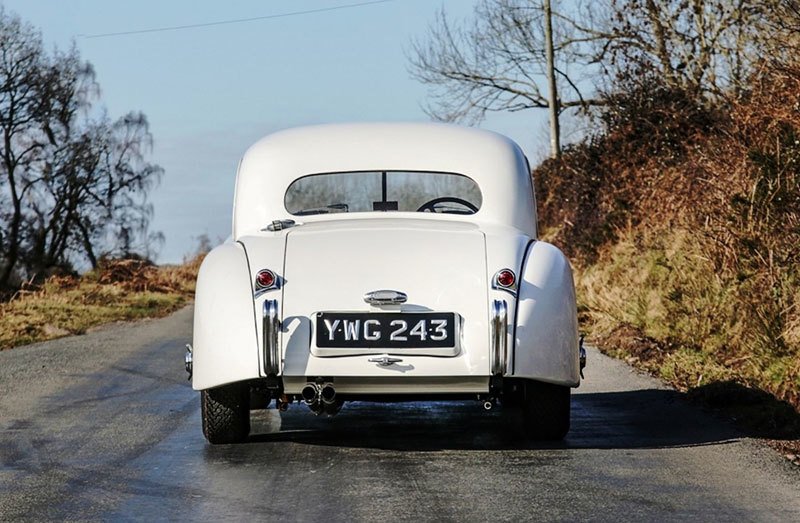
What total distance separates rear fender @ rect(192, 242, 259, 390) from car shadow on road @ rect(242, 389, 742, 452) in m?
0.79

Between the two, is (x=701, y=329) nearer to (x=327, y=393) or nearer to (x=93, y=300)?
(x=327, y=393)

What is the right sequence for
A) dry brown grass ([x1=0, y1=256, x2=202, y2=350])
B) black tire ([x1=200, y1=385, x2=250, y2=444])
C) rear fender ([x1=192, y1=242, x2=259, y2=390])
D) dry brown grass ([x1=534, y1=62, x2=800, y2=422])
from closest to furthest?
rear fender ([x1=192, y1=242, x2=259, y2=390]) → black tire ([x1=200, y1=385, x2=250, y2=444]) → dry brown grass ([x1=534, y1=62, x2=800, y2=422]) → dry brown grass ([x1=0, y1=256, x2=202, y2=350])

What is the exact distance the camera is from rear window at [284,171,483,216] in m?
7.75

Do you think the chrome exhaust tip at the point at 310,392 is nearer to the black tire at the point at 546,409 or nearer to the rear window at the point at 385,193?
the black tire at the point at 546,409

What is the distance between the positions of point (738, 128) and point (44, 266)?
38.4 metres

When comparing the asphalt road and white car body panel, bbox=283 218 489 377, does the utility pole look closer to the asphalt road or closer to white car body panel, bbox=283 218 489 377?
the asphalt road

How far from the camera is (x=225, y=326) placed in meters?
6.55

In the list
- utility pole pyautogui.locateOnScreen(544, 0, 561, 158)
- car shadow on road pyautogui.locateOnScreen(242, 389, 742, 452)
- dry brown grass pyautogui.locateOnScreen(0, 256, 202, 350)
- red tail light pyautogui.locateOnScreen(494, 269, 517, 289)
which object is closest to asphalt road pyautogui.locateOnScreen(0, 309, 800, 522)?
car shadow on road pyautogui.locateOnScreen(242, 389, 742, 452)

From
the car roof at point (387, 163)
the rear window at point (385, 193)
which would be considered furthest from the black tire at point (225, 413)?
the rear window at point (385, 193)

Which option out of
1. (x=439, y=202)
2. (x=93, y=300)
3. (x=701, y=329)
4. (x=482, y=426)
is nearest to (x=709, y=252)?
(x=701, y=329)

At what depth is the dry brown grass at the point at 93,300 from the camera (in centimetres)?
1577

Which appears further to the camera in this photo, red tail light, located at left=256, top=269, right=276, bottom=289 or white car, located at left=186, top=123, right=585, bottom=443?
red tail light, located at left=256, top=269, right=276, bottom=289

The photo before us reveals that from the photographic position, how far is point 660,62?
2422 centimetres

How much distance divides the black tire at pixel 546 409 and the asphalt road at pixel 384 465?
11cm
